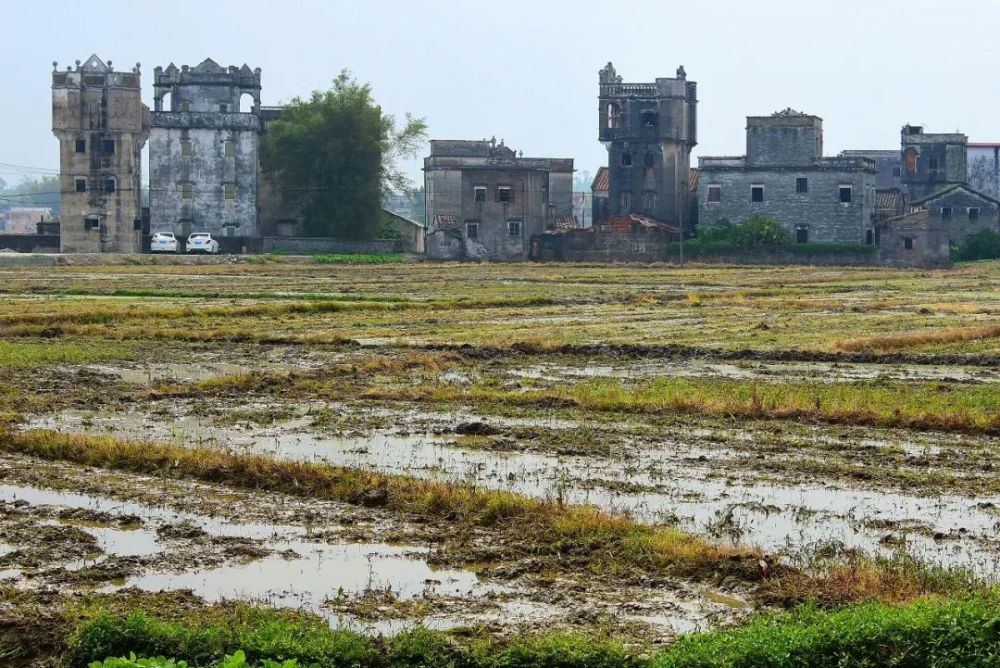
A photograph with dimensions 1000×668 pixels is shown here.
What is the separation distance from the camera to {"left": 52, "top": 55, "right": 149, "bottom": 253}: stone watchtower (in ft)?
236

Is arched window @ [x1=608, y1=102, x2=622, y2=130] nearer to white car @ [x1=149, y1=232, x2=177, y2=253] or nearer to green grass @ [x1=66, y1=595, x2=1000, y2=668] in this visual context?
white car @ [x1=149, y1=232, x2=177, y2=253]

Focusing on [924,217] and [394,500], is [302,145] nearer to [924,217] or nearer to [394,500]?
[924,217]

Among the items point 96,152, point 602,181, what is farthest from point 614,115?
point 96,152

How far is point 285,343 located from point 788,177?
50711 mm

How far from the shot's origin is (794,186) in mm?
73875

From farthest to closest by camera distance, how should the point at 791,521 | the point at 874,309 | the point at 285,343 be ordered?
Answer: the point at 874,309 → the point at 285,343 → the point at 791,521

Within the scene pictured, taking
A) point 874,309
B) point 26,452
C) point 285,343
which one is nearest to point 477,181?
point 874,309

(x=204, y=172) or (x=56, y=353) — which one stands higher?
(x=204, y=172)

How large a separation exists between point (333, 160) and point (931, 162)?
33904mm

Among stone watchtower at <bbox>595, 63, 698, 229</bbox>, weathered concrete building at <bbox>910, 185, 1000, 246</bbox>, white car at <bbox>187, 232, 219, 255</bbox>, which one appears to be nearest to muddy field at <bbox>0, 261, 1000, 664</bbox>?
white car at <bbox>187, 232, 219, 255</bbox>

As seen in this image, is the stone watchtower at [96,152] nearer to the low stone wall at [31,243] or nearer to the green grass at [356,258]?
the low stone wall at [31,243]

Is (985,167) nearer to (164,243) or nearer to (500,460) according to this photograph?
(164,243)

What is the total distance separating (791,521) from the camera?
11812 millimetres

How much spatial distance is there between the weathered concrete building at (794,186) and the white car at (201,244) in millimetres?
23064
